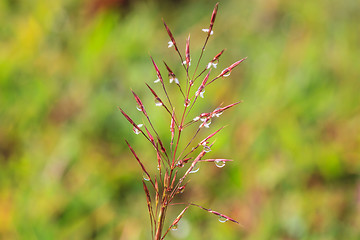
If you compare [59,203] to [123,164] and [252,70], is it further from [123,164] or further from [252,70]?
[252,70]

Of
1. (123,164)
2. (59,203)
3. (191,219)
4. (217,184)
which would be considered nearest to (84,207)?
(59,203)

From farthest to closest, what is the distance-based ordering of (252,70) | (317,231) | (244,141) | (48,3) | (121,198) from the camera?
(48,3) → (252,70) → (244,141) → (121,198) → (317,231)

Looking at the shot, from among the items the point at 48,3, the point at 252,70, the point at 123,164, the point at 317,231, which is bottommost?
the point at 317,231

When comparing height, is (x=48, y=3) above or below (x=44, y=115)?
above

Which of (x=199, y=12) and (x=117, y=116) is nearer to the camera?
(x=117, y=116)

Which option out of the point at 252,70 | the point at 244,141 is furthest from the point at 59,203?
the point at 252,70

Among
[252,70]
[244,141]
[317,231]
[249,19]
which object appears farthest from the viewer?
[249,19]
